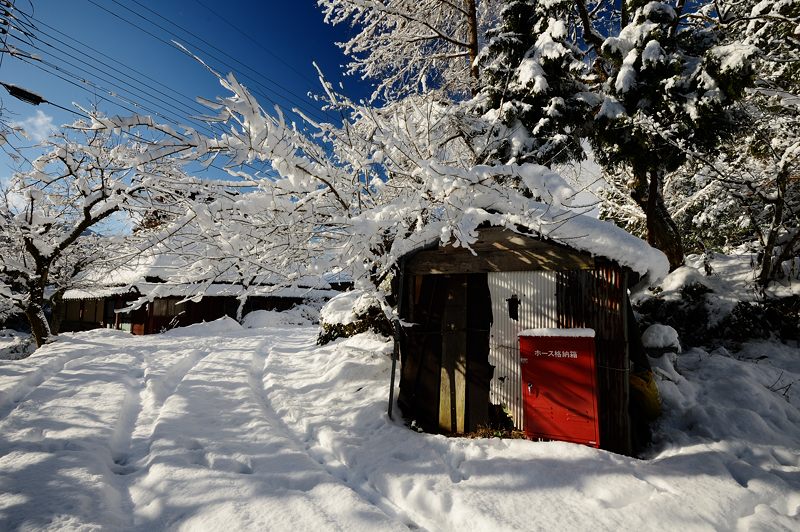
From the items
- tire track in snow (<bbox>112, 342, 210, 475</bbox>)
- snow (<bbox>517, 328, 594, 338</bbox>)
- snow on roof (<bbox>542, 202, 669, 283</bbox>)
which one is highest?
snow on roof (<bbox>542, 202, 669, 283</bbox>)

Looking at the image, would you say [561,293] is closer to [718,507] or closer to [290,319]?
[718,507]

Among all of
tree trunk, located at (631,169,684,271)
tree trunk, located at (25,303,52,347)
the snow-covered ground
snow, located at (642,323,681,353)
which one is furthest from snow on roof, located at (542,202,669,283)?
tree trunk, located at (25,303,52,347)

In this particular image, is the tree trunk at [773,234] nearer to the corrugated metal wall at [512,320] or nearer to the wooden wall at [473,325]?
the wooden wall at [473,325]

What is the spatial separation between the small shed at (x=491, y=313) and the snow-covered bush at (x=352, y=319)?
2874 mm

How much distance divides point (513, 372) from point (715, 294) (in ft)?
21.9

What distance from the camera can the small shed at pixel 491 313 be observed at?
4688mm

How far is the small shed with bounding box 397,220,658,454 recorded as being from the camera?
4.69 meters

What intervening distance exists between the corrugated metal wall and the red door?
608mm

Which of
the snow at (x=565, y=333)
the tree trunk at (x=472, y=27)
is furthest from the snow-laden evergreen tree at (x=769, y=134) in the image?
the tree trunk at (x=472, y=27)

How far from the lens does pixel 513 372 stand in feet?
17.7

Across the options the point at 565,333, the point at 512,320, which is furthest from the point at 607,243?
the point at 512,320

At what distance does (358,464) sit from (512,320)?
2.97 m

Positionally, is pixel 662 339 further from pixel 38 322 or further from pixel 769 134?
pixel 38 322

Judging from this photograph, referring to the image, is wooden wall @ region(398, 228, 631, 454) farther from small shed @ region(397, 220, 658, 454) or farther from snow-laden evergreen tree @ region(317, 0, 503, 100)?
snow-laden evergreen tree @ region(317, 0, 503, 100)
